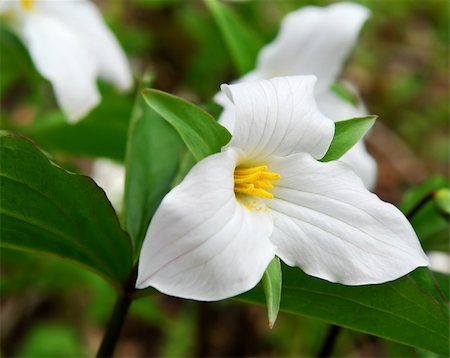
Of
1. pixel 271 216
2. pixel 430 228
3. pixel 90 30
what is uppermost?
pixel 271 216

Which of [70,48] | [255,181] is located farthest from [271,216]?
[70,48]

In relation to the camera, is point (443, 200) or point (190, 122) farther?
point (443, 200)

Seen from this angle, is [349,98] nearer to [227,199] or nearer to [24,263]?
[227,199]

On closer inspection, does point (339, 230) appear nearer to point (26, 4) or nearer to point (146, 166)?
point (146, 166)

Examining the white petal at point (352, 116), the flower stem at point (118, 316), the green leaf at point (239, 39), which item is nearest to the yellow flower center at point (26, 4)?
the green leaf at point (239, 39)

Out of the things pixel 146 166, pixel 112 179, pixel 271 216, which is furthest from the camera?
pixel 112 179

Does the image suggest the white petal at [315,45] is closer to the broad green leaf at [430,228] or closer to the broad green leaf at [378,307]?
the broad green leaf at [430,228]
